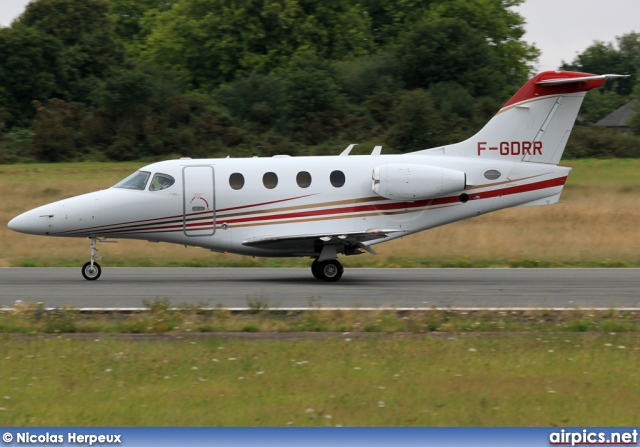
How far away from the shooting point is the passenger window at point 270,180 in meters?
20.1

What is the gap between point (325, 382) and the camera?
31.8 ft

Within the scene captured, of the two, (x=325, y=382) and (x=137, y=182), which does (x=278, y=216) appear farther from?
(x=325, y=382)

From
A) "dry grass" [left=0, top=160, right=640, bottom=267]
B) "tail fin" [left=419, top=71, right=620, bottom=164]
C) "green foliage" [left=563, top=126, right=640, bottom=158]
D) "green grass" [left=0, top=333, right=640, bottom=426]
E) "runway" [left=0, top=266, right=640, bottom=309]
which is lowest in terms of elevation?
"green grass" [left=0, top=333, right=640, bottom=426]

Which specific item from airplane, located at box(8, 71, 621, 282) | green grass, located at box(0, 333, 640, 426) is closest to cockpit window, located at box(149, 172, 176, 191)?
airplane, located at box(8, 71, 621, 282)

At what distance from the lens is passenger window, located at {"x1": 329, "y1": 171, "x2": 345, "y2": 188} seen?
65.9 ft

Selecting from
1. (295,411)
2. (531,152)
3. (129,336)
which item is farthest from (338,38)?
(295,411)

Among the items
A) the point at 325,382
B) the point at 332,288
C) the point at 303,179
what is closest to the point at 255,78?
the point at 303,179

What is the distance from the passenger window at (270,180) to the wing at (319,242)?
3.67ft

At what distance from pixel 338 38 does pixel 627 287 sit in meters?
43.9

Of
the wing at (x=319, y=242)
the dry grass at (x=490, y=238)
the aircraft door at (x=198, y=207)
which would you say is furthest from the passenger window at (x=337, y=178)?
the dry grass at (x=490, y=238)

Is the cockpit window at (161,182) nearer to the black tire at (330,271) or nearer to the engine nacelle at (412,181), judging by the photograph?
the black tire at (330,271)

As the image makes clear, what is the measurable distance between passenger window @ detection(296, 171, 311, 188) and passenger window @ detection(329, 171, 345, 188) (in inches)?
18.2

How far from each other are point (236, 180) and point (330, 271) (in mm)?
2737

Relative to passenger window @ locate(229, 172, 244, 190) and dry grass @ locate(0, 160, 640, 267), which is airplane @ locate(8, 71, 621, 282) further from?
dry grass @ locate(0, 160, 640, 267)
